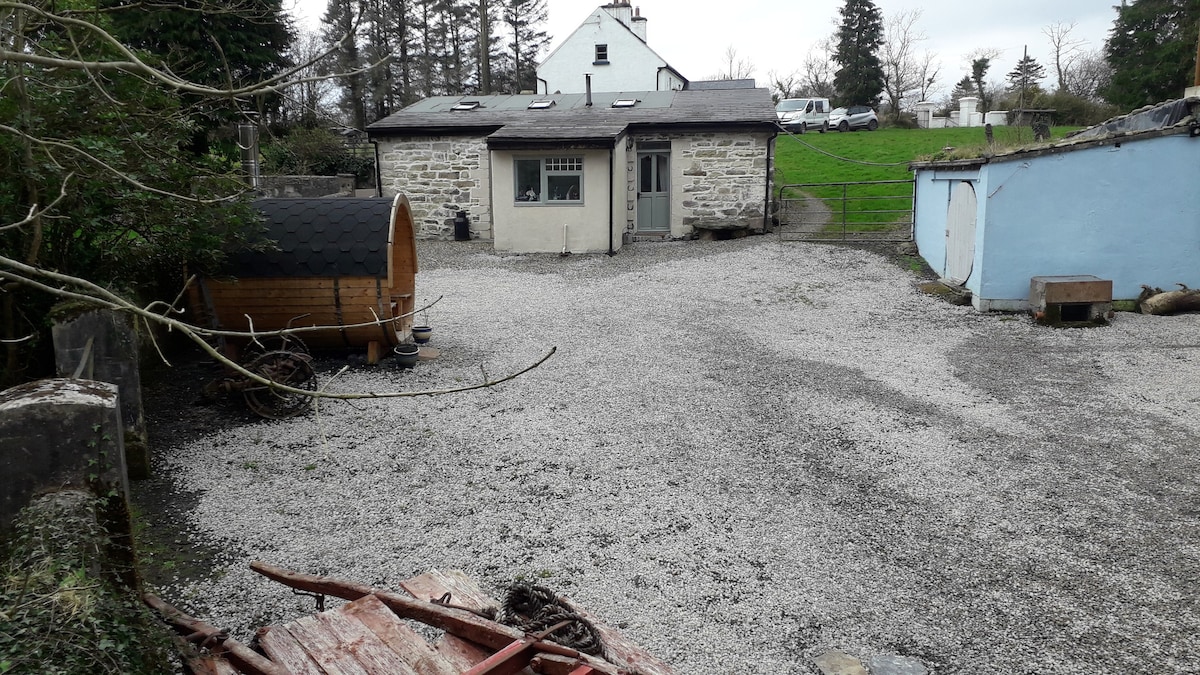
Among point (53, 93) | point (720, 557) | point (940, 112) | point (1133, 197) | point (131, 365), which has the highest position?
point (940, 112)

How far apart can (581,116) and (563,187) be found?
302 centimetres

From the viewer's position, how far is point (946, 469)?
681 centimetres

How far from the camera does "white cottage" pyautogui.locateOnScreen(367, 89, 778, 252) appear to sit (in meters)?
18.9

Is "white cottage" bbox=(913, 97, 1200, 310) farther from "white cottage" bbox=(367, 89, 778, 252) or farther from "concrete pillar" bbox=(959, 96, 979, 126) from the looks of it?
"concrete pillar" bbox=(959, 96, 979, 126)

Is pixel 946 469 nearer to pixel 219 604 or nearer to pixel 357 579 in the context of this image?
A: pixel 357 579

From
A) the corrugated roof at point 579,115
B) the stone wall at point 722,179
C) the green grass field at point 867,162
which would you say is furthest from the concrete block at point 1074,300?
the corrugated roof at point 579,115

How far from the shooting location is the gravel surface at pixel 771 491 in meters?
4.61

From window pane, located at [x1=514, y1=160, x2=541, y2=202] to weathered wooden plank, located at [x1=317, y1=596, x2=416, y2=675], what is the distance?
16.4m

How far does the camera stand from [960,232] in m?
13.9

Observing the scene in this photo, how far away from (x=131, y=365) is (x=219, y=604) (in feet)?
9.47

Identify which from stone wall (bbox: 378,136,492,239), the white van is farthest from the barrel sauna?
the white van

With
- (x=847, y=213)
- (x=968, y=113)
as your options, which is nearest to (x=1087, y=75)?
(x=968, y=113)

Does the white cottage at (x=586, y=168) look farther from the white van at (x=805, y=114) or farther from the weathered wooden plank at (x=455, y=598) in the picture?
the weathered wooden plank at (x=455, y=598)

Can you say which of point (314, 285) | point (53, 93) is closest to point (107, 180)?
point (53, 93)
